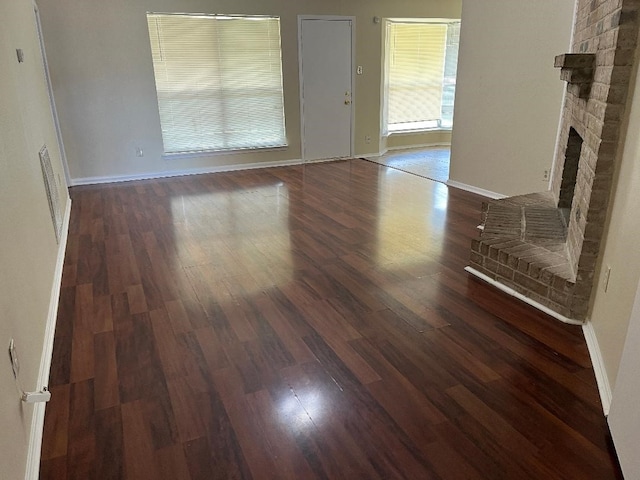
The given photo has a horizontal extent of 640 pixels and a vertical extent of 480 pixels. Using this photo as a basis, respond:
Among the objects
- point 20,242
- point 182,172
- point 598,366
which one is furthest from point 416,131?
point 20,242

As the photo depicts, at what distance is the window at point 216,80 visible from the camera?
601 cm

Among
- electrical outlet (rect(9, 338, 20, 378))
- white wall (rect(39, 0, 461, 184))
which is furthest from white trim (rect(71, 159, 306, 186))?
electrical outlet (rect(9, 338, 20, 378))

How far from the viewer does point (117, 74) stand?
19.0 feet

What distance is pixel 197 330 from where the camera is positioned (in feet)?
8.43

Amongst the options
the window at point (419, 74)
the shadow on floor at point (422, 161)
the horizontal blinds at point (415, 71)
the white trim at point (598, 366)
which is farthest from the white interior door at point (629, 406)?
the horizontal blinds at point (415, 71)

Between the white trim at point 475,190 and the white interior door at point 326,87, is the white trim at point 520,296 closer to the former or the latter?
the white trim at point 475,190

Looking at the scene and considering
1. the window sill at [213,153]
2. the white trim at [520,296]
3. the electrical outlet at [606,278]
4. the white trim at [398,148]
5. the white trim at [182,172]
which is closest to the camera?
the electrical outlet at [606,278]

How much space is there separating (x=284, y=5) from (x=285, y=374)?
5.67 metres

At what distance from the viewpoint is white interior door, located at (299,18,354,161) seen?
22.0 ft

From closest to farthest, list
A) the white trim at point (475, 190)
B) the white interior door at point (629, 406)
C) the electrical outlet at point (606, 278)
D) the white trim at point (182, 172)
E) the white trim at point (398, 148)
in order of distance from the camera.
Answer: the white interior door at point (629, 406)
the electrical outlet at point (606, 278)
the white trim at point (475, 190)
the white trim at point (182, 172)
the white trim at point (398, 148)

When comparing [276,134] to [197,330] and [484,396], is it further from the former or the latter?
[484,396]

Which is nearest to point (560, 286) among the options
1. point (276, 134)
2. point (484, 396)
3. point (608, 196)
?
point (608, 196)

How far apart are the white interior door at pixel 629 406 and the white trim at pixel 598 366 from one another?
193 millimetres

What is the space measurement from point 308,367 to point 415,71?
22.8 ft
